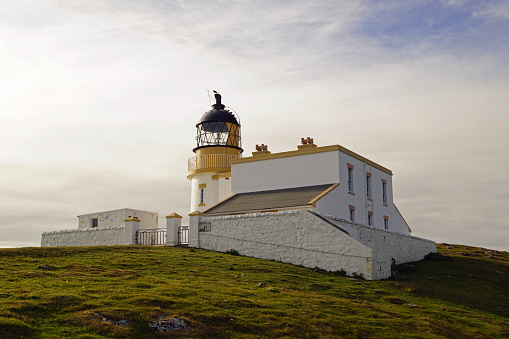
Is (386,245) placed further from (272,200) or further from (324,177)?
(272,200)

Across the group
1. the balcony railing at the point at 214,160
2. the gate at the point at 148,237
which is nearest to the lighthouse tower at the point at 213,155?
the balcony railing at the point at 214,160

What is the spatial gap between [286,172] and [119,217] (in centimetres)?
1344

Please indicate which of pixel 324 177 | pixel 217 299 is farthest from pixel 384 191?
pixel 217 299

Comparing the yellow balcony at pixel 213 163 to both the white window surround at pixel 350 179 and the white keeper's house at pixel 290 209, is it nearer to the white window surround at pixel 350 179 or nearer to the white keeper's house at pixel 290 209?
the white keeper's house at pixel 290 209

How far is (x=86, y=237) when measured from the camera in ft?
117

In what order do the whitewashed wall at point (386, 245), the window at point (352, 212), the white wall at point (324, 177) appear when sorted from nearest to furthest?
the whitewashed wall at point (386, 245), the white wall at point (324, 177), the window at point (352, 212)

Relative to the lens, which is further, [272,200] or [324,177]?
[324,177]

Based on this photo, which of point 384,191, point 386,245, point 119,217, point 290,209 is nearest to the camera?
point 290,209

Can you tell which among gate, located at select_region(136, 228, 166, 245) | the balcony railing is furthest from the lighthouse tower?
gate, located at select_region(136, 228, 166, 245)

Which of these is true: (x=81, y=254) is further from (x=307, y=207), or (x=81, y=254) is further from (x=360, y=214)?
(x=360, y=214)

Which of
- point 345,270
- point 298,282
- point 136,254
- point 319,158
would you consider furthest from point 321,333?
point 319,158

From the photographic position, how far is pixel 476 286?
2958 cm

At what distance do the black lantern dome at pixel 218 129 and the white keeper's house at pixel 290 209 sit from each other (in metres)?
0.08

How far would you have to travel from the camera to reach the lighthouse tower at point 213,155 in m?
42.6
